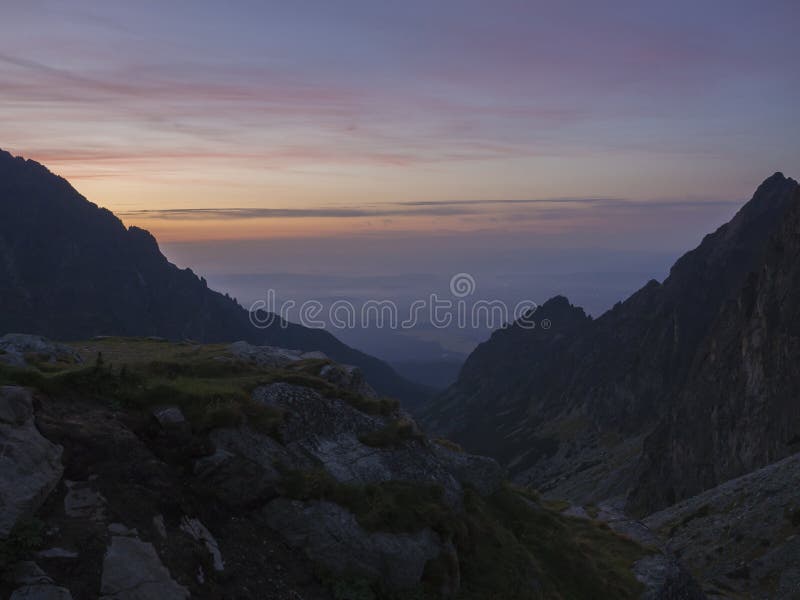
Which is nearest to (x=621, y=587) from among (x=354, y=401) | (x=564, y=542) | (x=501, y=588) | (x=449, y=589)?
(x=564, y=542)

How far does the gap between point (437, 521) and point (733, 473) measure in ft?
356

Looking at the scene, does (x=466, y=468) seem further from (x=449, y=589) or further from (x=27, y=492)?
(x=27, y=492)

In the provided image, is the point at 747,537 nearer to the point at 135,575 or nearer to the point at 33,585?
the point at 135,575

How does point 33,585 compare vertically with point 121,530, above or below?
below

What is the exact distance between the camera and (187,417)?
20.7 m

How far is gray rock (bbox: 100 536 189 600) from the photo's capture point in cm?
1415

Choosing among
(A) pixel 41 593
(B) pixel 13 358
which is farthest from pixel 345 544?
(B) pixel 13 358

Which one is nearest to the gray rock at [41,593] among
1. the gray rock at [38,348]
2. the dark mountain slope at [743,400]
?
the gray rock at [38,348]

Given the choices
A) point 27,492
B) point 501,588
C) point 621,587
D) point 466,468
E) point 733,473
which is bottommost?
point 733,473

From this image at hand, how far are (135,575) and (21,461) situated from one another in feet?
14.7

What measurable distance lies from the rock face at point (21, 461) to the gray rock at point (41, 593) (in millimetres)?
1536

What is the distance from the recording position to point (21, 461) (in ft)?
51.8

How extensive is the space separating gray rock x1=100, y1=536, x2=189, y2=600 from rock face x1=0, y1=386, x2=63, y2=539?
236 centimetres

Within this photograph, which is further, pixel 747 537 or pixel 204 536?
pixel 747 537
